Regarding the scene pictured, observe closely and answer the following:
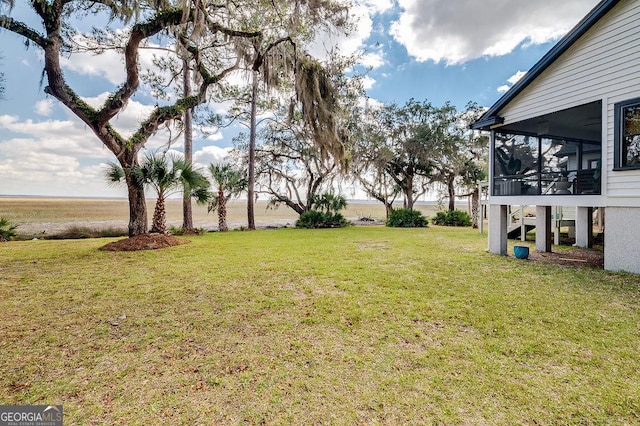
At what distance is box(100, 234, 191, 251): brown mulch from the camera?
7.24 m

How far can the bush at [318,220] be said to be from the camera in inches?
593

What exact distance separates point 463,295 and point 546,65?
576cm

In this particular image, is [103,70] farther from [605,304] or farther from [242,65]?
[605,304]

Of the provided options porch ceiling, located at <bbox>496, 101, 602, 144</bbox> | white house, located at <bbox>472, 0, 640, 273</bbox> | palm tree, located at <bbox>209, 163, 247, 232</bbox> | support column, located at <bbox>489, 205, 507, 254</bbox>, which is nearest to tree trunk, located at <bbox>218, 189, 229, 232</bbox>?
palm tree, located at <bbox>209, 163, 247, 232</bbox>

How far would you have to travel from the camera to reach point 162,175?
7.71 m

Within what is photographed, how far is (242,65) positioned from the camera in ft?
28.5

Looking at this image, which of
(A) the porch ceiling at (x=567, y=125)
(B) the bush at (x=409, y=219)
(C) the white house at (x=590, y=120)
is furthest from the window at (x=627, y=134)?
(B) the bush at (x=409, y=219)

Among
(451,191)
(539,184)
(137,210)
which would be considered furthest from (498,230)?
(451,191)

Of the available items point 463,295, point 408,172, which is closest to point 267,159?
point 408,172

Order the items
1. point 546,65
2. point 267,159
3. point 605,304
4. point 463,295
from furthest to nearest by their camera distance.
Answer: point 267,159 < point 546,65 < point 463,295 < point 605,304

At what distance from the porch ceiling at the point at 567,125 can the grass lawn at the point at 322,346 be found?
412cm

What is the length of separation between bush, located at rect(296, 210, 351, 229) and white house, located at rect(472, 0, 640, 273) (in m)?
8.79

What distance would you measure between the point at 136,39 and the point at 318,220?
1047 centimetres

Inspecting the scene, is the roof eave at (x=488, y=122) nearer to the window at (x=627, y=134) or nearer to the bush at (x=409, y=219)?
the window at (x=627, y=134)
